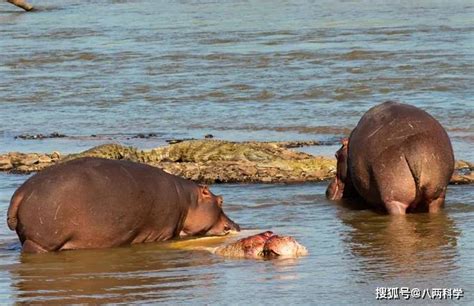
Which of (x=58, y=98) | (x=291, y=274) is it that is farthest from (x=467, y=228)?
(x=58, y=98)

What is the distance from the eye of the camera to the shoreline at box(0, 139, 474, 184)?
11.5 m

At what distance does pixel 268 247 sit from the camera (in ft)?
26.5

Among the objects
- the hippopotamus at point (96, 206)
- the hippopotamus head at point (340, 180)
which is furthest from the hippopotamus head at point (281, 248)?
the hippopotamus head at point (340, 180)

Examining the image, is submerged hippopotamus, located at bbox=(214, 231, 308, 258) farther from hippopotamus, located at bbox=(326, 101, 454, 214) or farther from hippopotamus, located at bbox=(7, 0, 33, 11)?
hippopotamus, located at bbox=(7, 0, 33, 11)

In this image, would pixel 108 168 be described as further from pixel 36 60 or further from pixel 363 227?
pixel 36 60

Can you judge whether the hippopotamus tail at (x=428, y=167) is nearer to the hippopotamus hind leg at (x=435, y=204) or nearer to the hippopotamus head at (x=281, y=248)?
the hippopotamus hind leg at (x=435, y=204)

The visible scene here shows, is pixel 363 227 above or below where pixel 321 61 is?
above

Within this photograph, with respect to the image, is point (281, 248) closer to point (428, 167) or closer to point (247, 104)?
point (428, 167)

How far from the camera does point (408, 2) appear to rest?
3328cm

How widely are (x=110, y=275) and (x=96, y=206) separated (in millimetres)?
822

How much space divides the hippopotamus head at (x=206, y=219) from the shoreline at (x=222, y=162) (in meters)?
2.10

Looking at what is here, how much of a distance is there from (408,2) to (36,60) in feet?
40.8

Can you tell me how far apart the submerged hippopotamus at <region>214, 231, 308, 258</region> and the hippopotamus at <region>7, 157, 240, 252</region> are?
0.86m

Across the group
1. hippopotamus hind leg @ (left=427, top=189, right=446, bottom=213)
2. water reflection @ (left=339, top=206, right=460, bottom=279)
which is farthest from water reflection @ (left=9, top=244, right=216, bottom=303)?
hippopotamus hind leg @ (left=427, top=189, right=446, bottom=213)
